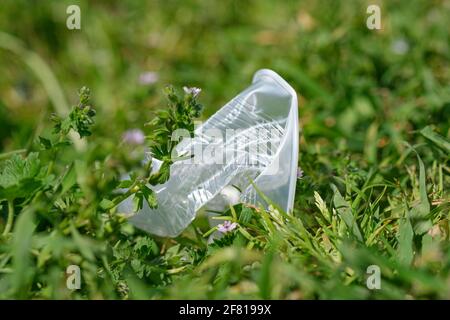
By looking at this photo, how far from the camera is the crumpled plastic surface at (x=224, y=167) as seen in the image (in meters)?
1.68

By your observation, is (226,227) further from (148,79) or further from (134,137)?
(148,79)

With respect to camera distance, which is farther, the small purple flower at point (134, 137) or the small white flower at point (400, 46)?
the small white flower at point (400, 46)

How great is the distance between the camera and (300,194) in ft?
5.77

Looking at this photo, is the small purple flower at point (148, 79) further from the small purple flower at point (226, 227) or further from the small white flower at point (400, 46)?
the small purple flower at point (226, 227)

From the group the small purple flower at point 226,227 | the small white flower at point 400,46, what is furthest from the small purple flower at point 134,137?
the small white flower at point 400,46

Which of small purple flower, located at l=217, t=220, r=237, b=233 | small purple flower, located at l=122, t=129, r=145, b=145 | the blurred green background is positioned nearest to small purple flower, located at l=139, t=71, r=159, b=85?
the blurred green background

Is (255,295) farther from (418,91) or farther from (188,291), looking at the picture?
(418,91)

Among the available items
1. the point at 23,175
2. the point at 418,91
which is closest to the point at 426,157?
the point at 418,91

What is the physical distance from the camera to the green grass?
1431 millimetres

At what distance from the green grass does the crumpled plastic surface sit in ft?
0.21

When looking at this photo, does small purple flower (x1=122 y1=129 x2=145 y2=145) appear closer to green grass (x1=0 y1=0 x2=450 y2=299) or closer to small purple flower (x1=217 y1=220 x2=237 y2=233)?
green grass (x1=0 y1=0 x2=450 y2=299)

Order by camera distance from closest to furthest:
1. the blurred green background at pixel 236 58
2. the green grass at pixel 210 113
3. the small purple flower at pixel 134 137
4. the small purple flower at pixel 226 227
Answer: the green grass at pixel 210 113, the small purple flower at pixel 226 227, the small purple flower at pixel 134 137, the blurred green background at pixel 236 58

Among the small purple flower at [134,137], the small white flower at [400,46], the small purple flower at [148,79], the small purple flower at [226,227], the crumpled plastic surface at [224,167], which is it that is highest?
the small white flower at [400,46]

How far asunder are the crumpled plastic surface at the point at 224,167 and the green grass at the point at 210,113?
2.5 inches
